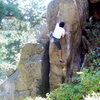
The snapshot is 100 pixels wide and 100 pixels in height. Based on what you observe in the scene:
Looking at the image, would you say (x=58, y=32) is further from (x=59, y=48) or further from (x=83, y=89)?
(x=83, y=89)

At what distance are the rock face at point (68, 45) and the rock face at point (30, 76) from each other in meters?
0.41

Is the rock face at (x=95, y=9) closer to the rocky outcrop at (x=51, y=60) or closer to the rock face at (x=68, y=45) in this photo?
the rocky outcrop at (x=51, y=60)

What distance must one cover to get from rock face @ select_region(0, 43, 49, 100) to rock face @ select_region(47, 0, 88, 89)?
0.41 m

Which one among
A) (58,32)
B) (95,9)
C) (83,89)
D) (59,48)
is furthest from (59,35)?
(95,9)

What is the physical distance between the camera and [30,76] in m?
7.89

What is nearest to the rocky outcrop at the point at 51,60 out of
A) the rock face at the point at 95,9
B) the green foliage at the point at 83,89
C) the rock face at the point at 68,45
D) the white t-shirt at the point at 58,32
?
the rock face at the point at 68,45

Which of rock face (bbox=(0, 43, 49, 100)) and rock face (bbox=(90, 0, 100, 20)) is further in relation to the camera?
rock face (bbox=(90, 0, 100, 20))

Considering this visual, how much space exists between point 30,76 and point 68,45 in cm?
196

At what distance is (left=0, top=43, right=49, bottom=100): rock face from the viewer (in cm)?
777

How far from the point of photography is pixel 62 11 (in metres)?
7.64

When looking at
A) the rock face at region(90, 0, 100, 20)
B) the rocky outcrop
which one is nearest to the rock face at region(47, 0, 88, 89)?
the rocky outcrop

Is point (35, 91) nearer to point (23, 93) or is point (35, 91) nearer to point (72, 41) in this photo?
point (23, 93)

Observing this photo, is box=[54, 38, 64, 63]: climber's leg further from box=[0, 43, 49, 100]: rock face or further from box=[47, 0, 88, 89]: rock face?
box=[0, 43, 49, 100]: rock face

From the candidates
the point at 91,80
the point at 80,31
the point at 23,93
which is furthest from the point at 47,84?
the point at 91,80
